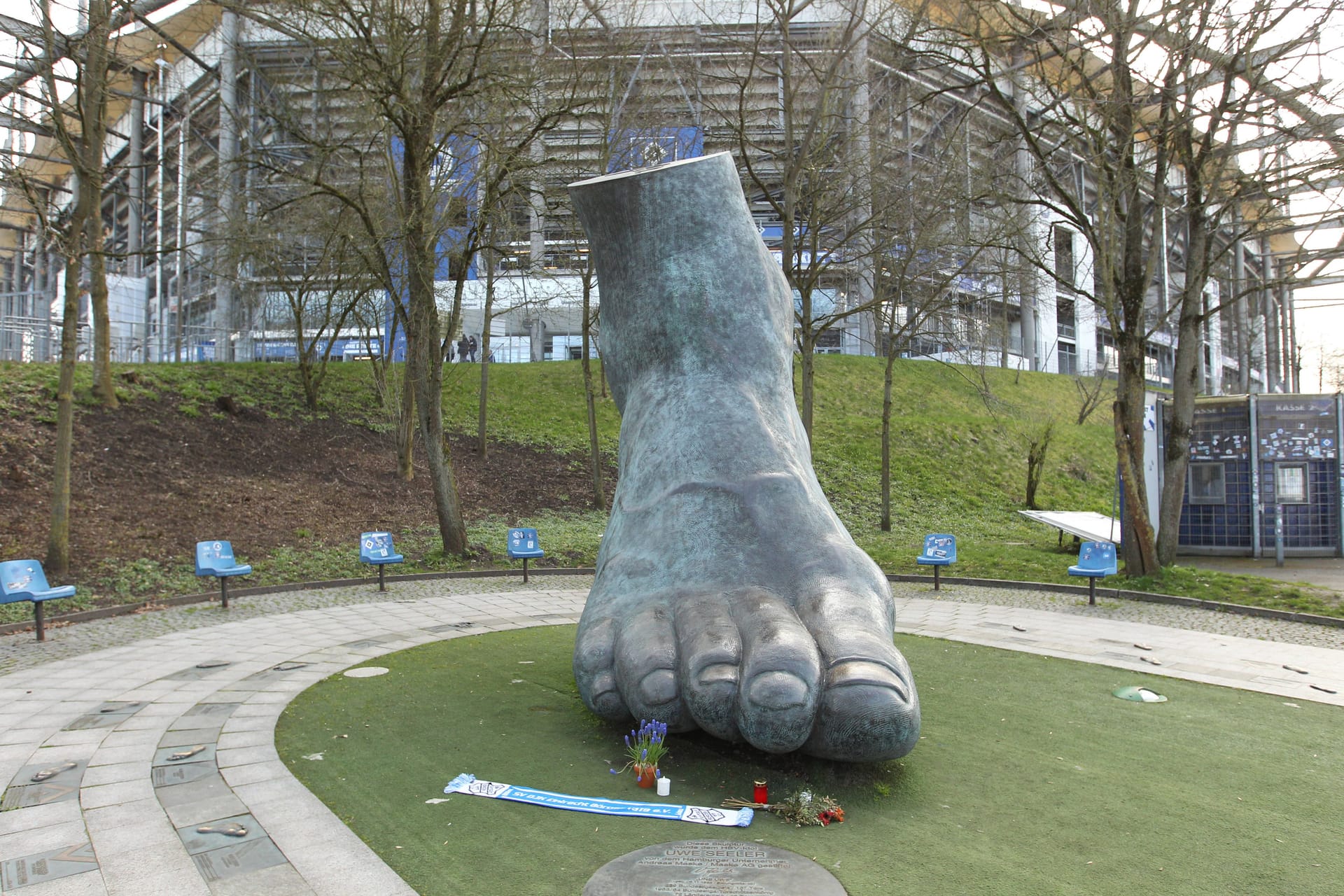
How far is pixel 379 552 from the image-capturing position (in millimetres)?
12352

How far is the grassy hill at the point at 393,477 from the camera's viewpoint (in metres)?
13.3

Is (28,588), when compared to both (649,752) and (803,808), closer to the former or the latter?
(649,752)

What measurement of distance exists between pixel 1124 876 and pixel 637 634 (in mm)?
2638

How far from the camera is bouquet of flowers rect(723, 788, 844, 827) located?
14.0 ft

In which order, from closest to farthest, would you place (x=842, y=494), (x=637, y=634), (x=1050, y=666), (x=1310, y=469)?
(x=637, y=634)
(x=1050, y=666)
(x=1310, y=469)
(x=842, y=494)

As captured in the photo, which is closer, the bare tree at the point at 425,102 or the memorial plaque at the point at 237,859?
the memorial plaque at the point at 237,859

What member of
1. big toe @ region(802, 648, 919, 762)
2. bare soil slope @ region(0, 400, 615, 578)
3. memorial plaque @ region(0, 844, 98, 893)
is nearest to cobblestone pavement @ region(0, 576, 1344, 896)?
memorial plaque @ region(0, 844, 98, 893)

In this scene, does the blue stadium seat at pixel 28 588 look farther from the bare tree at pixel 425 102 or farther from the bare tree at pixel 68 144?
the bare tree at pixel 425 102

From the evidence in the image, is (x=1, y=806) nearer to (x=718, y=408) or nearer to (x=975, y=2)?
(x=718, y=408)

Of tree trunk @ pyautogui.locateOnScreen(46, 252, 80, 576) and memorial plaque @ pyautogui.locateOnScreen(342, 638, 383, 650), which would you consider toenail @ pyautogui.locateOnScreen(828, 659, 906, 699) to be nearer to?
memorial plaque @ pyautogui.locateOnScreen(342, 638, 383, 650)

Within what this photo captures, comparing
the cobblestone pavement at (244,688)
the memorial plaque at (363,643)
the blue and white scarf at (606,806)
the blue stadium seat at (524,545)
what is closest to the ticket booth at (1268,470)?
the cobblestone pavement at (244,688)

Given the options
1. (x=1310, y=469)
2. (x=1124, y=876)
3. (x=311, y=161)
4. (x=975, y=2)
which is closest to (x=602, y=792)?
(x=1124, y=876)

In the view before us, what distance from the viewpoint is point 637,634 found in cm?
511

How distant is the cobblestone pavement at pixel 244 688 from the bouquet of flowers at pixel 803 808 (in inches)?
68.8
